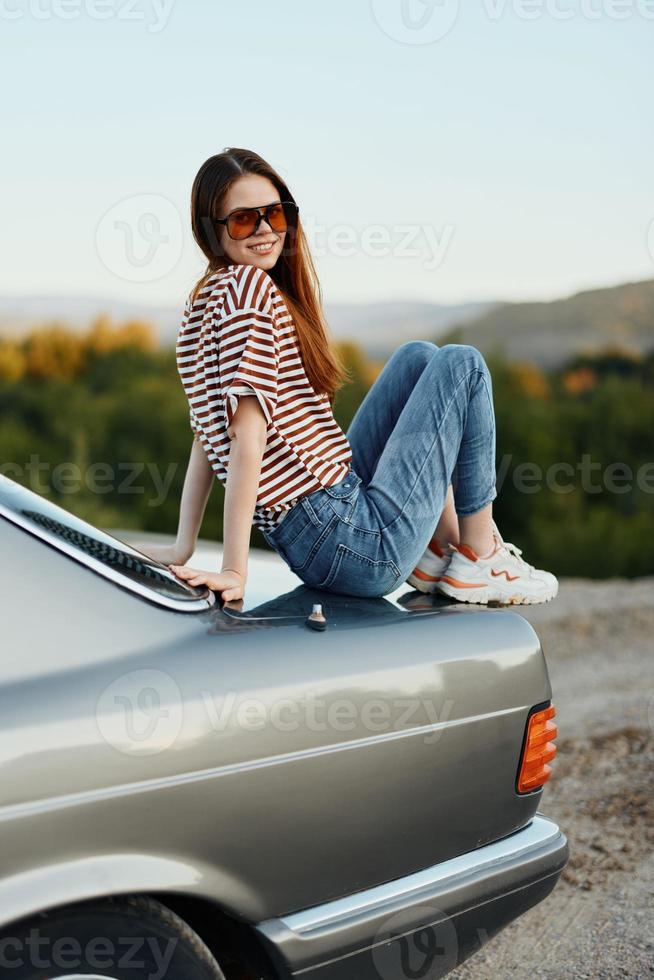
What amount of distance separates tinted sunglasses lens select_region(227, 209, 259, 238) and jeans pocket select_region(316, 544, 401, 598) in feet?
2.92

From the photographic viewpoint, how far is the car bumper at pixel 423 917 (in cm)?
194

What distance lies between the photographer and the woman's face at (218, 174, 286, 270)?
271 cm

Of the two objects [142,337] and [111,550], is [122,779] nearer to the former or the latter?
[111,550]

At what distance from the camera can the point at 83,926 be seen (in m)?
1.68

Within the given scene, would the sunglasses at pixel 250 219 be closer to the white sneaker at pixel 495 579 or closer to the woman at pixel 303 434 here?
the woman at pixel 303 434

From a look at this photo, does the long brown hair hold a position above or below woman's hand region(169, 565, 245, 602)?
above

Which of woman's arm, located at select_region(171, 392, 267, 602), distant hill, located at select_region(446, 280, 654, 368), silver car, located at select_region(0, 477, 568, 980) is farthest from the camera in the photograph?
distant hill, located at select_region(446, 280, 654, 368)

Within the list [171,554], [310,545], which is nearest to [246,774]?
[310,545]

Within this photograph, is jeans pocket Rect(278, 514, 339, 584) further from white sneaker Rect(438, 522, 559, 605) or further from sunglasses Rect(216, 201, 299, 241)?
sunglasses Rect(216, 201, 299, 241)

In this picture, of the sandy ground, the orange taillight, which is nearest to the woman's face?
the orange taillight

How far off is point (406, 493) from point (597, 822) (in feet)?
6.43

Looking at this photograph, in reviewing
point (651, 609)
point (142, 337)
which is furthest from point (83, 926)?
point (142, 337)

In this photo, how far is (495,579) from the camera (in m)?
2.79

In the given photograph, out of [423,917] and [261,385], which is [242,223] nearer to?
[261,385]
